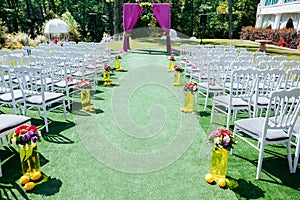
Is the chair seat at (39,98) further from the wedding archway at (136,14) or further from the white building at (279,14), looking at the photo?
the white building at (279,14)

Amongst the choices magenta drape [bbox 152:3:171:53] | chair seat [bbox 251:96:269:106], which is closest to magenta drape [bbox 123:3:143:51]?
magenta drape [bbox 152:3:171:53]

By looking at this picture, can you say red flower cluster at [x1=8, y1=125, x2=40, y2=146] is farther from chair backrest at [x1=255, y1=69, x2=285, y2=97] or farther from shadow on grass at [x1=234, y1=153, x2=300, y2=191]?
chair backrest at [x1=255, y1=69, x2=285, y2=97]

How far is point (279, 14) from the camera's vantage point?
1978 cm

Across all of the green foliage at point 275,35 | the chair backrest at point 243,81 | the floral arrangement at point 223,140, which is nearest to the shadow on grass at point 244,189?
the floral arrangement at point 223,140

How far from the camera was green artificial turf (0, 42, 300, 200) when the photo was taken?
94.0 inches

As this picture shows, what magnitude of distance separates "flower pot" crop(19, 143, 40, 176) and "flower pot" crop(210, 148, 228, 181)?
6.21 feet

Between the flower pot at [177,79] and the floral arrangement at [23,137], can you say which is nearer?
the floral arrangement at [23,137]

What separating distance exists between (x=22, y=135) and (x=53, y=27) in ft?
47.8

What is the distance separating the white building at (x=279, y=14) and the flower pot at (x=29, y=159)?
63.5ft

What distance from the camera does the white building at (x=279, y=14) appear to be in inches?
687

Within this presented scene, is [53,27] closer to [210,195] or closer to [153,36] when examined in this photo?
[153,36]

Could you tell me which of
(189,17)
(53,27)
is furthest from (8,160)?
(189,17)

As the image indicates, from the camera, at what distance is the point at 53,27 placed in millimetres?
15219

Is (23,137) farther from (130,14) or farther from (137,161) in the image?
(130,14)
